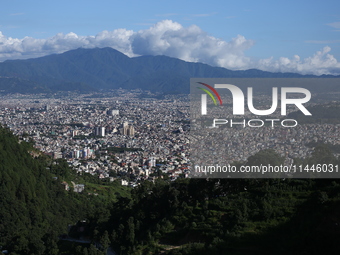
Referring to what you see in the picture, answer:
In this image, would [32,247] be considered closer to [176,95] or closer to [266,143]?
[266,143]

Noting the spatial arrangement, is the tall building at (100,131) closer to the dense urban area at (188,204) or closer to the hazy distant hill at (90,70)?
the dense urban area at (188,204)

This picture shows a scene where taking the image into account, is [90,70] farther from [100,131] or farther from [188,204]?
[188,204]

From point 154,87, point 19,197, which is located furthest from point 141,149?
point 154,87

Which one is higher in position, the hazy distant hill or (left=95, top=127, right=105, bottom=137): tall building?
the hazy distant hill

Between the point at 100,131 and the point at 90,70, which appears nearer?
the point at 100,131

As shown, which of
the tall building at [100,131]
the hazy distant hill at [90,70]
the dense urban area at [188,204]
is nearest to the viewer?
the dense urban area at [188,204]

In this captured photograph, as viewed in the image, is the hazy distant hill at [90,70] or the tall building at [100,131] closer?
the tall building at [100,131]
